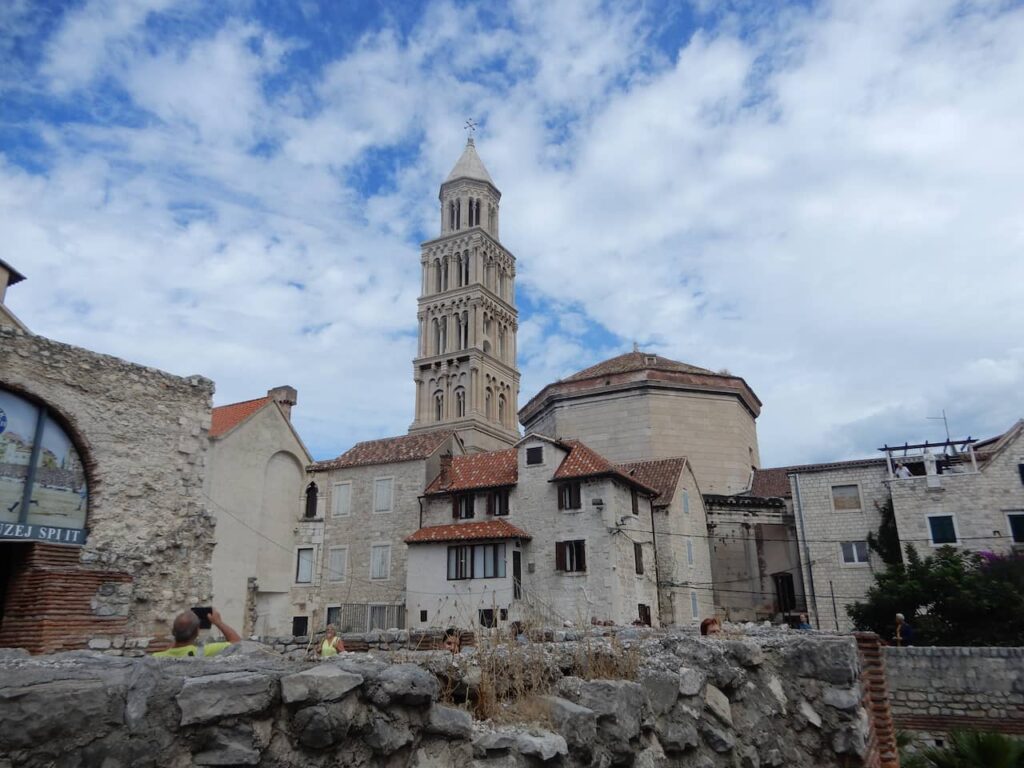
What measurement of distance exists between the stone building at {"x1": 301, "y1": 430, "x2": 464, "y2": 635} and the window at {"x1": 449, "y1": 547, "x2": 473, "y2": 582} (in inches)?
141

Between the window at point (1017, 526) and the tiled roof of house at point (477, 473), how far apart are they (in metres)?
18.7

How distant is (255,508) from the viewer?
93.7 feet

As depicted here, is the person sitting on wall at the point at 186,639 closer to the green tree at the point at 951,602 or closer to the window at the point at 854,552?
the green tree at the point at 951,602

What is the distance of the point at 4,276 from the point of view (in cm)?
2120

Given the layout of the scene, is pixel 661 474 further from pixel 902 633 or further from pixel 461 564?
pixel 902 633

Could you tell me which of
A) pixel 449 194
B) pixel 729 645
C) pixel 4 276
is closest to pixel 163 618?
pixel 729 645

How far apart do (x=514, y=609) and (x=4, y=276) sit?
796 inches

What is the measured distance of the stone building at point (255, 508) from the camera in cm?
2638

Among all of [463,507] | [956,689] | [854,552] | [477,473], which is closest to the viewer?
[956,689]

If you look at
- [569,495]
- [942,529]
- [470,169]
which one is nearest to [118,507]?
[569,495]

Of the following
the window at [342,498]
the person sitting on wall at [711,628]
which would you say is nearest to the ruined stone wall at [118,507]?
the person sitting on wall at [711,628]

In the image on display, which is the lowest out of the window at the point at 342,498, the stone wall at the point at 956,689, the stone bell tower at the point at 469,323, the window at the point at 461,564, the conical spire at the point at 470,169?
the stone wall at the point at 956,689

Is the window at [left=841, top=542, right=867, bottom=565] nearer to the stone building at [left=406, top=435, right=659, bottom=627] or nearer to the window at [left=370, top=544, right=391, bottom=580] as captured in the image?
the stone building at [left=406, top=435, right=659, bottom=627]

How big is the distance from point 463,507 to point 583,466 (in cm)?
580
